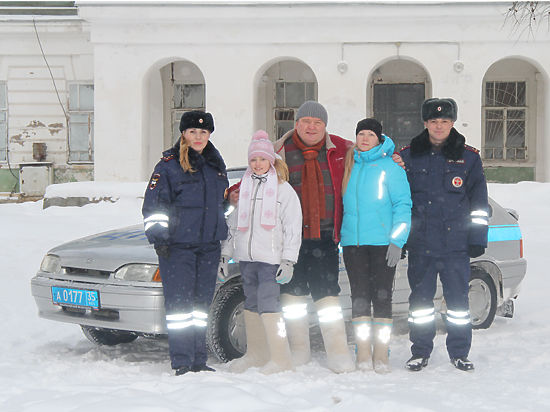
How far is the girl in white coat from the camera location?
4332mm

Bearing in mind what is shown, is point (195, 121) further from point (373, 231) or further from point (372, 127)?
point (373, 231)

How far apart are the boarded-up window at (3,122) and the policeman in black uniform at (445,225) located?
14038 millimetres

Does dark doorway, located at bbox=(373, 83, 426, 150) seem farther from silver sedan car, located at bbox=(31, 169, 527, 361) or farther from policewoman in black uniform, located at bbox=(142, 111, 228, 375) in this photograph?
policewoman in black uniform, located at bbox=(142, 111, 228, 375)

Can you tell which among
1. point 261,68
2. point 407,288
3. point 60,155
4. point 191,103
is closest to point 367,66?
point 261,68

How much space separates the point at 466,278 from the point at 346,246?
0.91 m

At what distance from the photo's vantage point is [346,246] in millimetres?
4527

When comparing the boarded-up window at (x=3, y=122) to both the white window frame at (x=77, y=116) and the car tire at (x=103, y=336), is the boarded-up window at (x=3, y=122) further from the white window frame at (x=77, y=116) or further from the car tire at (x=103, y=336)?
the car tire at (x=103, y=336)

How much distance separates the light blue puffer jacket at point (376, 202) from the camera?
4.43 m

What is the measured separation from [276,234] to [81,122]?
12878mm

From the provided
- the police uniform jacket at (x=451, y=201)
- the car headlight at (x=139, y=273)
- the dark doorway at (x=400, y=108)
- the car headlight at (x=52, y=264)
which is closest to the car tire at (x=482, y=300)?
the police uniform jacket at (x=451, y=201)

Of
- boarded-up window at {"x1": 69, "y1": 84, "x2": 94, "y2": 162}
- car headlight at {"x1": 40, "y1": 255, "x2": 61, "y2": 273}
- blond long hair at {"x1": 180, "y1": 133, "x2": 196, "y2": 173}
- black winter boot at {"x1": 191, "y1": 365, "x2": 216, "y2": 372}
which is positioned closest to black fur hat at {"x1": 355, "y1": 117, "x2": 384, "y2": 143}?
blond long hair at {"x1": 180, "y1": 133, "x2": 196, "y2": 173}

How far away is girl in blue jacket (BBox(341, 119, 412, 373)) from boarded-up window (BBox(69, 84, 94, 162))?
12697 mm

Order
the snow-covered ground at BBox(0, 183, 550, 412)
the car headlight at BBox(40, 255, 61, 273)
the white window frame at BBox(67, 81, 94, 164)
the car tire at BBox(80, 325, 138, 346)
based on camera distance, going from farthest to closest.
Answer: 1. the white window frame at BBox(67, 81, 94, 164)
2. the car tire at BBox(80, 325, 138, 346)
3. the car headlight at BBox(40, 255, 61, 273)
4. the snow-covered ground at BBox(0, 183, 550, 412)

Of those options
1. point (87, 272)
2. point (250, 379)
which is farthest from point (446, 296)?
point (87, 272)
